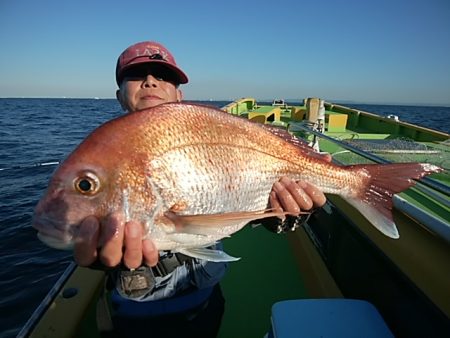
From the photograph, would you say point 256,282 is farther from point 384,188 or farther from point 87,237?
point 87,237

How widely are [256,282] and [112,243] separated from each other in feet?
9.37

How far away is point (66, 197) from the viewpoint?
1.35 metres

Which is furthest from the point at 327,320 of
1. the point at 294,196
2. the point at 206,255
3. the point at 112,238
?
the point at 112,238

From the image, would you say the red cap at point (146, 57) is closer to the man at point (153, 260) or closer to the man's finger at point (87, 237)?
the man at point (153, 260)

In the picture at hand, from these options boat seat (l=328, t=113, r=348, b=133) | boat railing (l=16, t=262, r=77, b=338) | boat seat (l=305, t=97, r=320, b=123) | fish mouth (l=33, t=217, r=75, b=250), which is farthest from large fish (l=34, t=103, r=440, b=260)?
boat seat (l=328, t=113, r=348, b=133)

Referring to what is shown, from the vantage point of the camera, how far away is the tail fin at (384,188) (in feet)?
5.82

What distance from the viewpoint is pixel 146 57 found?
2.04m

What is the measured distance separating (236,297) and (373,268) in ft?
5.68

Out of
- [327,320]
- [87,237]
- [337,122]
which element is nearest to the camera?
[87,237]

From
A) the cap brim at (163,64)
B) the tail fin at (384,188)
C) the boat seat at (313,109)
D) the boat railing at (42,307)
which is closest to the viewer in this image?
the tail fin at (384,188)

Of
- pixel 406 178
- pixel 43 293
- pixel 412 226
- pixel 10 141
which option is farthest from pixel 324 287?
pixel 10 141

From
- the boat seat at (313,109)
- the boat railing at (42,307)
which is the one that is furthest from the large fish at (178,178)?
the boat seat at (313,109)

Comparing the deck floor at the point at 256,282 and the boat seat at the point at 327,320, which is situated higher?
the boat seat at the point at 327,320

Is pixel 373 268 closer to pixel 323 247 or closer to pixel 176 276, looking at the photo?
pixel 323 247
